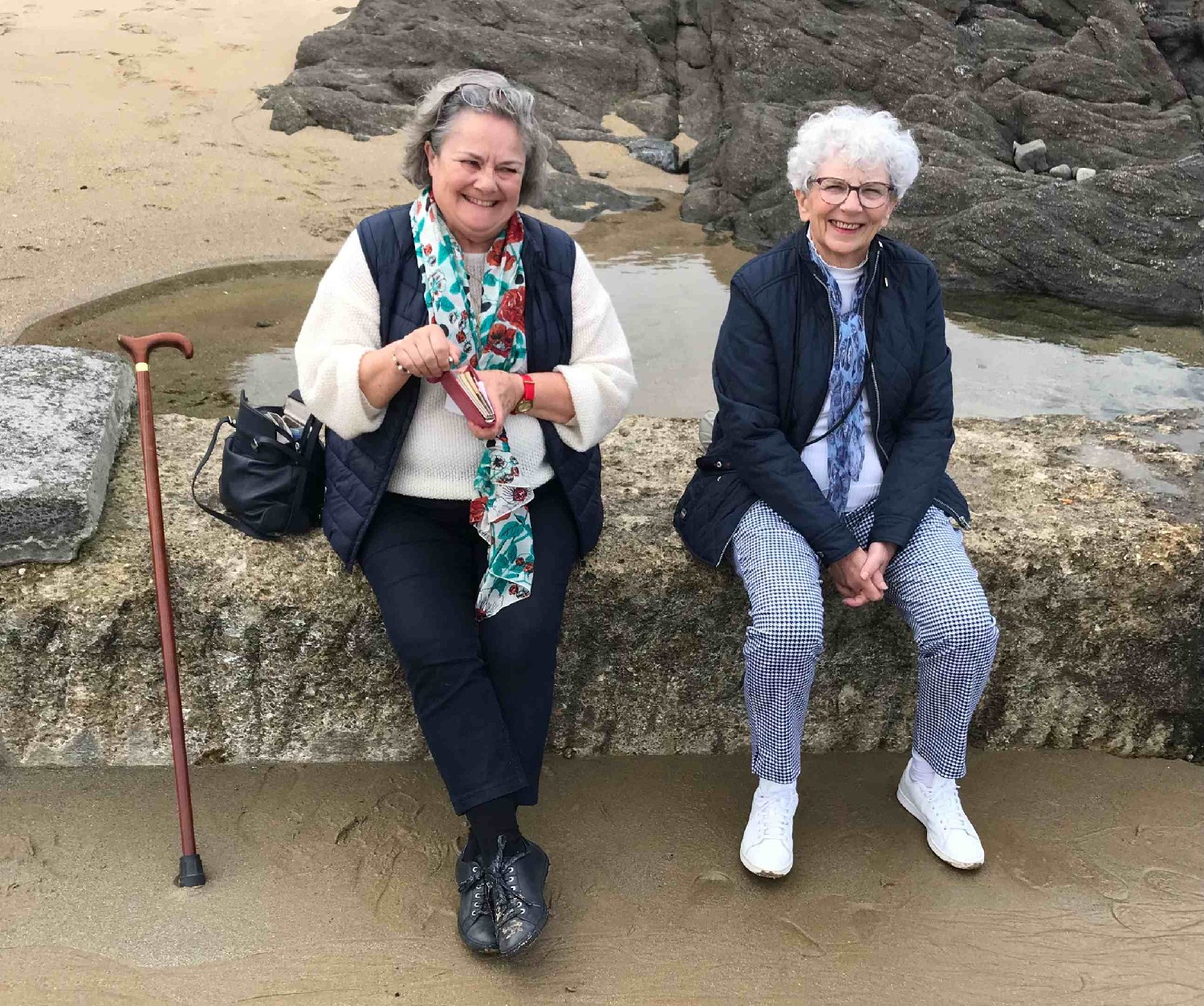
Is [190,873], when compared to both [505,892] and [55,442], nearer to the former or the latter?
[505,892]

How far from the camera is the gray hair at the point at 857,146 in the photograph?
249 cm

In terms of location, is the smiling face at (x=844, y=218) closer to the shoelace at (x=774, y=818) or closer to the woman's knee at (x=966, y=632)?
the woman's knee at (x=966, y=632)

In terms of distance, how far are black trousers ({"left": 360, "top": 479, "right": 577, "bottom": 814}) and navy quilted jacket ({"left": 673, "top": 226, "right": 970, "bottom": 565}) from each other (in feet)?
1.50

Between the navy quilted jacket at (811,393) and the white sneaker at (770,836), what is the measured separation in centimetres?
56

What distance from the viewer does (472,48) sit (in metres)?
11.8

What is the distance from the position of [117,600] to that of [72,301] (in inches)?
193

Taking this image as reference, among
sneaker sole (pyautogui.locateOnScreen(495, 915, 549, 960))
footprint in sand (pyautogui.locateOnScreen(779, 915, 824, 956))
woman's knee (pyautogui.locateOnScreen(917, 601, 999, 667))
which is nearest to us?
sneaker sole (pyautogui.locateOnScreen(495, 915, 549, 960))

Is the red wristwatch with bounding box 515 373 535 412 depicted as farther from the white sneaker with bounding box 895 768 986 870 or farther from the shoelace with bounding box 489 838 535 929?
the white sneaker with bounding box 895 768 986 870

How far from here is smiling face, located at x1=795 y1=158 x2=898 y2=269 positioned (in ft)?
8.18

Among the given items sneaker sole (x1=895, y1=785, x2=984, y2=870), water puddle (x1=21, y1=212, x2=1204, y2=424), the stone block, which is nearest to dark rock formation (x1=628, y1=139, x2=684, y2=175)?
water puddle (x1=21, y1=212, x2=1204, y2=424)

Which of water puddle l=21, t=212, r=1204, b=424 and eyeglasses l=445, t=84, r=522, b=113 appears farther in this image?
water puddle l=21, t=212, r=1204, b=424

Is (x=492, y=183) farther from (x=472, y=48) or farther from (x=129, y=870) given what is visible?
(x=472, y=48)

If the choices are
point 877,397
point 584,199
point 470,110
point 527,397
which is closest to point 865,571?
point 877,397

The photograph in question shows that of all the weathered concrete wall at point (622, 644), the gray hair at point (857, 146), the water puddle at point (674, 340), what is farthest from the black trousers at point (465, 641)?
the water puddle at point (674, 340)
